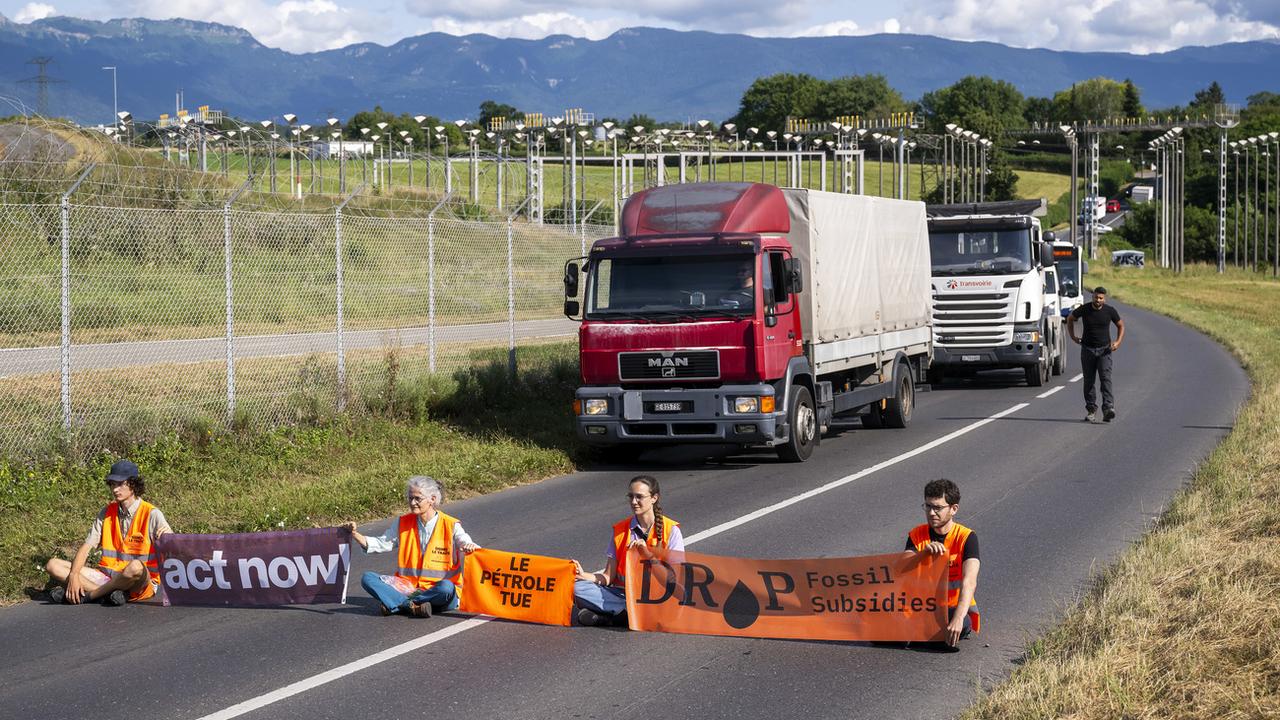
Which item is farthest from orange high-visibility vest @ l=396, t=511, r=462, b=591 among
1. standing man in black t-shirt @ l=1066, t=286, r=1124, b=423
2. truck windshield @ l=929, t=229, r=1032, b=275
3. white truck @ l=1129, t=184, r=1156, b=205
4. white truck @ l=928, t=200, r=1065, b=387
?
white truck @ l=1129, t=184, r=1156, b=205

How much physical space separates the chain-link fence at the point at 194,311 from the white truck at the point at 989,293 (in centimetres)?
741

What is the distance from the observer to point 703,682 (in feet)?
23.2

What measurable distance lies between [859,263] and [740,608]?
34.4 ft

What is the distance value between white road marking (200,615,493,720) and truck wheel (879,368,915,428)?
36.5 feet

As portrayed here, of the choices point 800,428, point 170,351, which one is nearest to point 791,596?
point 800,428

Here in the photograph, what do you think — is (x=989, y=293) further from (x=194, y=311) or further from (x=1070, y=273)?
(x=194, y=311)

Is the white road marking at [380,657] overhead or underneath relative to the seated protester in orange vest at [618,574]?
underneath

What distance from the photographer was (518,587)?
8445mm

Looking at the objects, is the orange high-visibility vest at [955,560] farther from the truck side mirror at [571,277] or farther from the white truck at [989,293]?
the white truck at [989,293]

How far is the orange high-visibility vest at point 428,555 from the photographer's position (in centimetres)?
852

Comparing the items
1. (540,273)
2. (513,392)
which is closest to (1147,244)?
(540,273)

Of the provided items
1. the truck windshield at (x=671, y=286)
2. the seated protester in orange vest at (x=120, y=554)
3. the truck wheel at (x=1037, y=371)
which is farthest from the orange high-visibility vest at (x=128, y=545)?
the truck wheel at (x=1037, y=371)

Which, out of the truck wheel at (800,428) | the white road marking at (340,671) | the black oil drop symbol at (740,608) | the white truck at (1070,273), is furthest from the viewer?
the white truck at (1070,273)

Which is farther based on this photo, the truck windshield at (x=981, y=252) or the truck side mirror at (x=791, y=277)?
the truck windshield at (x=981, y=252)
